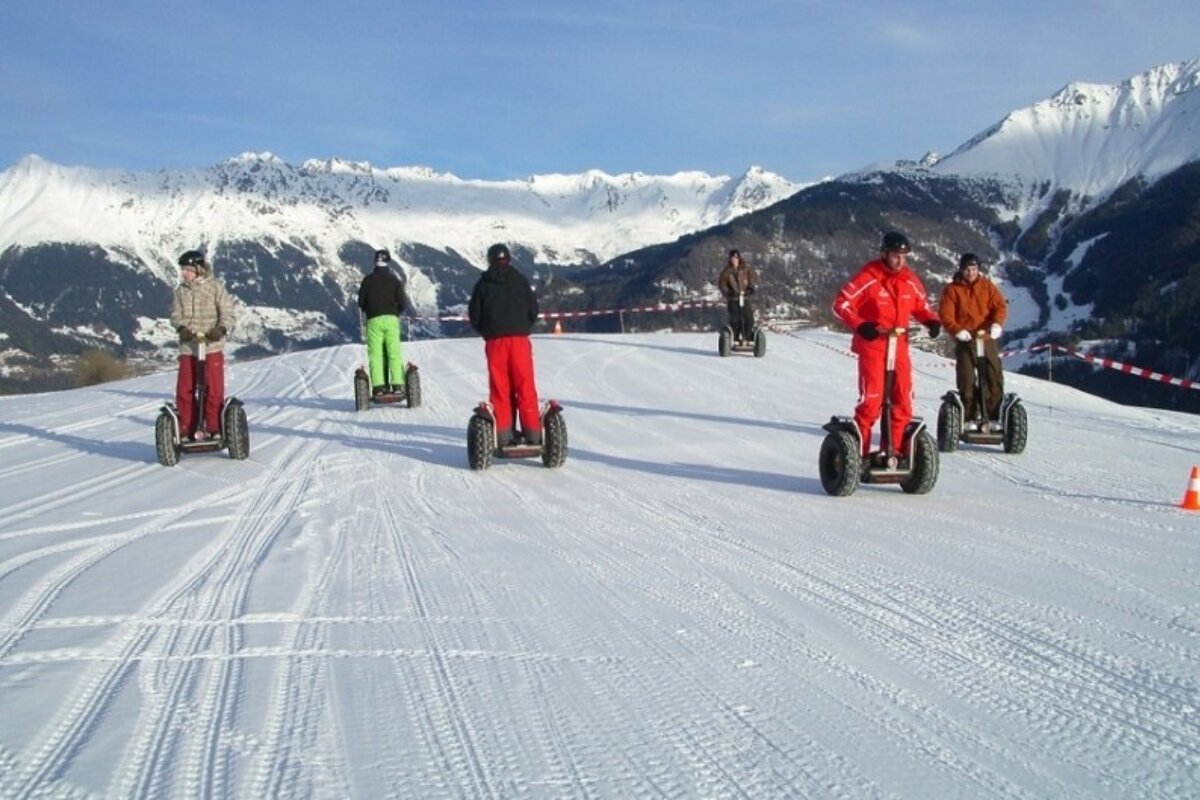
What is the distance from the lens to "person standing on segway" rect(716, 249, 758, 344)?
20.4 meters

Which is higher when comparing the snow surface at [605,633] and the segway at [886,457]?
the segway at [886,457]

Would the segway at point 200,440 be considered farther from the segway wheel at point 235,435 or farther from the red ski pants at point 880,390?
the red ski pants at point 880,390

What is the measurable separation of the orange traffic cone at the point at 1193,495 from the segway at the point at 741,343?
45.6 feet

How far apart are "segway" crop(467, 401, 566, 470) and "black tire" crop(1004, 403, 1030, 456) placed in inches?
165

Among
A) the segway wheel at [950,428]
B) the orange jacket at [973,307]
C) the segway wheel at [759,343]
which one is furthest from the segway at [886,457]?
the segway wheel at [759,343]

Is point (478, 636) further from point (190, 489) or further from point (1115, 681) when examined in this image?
point (190, 489)

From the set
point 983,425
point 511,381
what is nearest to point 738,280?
point 983,425

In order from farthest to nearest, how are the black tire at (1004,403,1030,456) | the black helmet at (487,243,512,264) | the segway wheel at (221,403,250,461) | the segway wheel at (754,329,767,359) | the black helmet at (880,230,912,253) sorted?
the segway wheel at (754,329,767,359) → the segway wheel at (221,403,250,461) → the black tire at (1004,403,1030,456) → the black helmet at (487,243,512,264) → the black helmet at (880,230,912,253)

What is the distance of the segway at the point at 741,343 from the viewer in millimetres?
20703

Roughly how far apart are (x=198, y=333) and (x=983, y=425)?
7.82 metres

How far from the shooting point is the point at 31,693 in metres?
3.88

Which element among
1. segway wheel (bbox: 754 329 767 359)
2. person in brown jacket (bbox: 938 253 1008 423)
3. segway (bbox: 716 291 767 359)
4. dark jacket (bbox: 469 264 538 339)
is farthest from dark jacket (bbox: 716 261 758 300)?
dark jacket (bbox: 469 264 538 339)

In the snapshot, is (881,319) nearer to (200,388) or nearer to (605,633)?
(605,633)

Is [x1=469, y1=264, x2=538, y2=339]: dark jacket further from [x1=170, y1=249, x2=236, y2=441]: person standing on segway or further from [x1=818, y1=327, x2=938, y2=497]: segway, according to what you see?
[x1=818, y1=327, x2=938, y2=497]: segway
